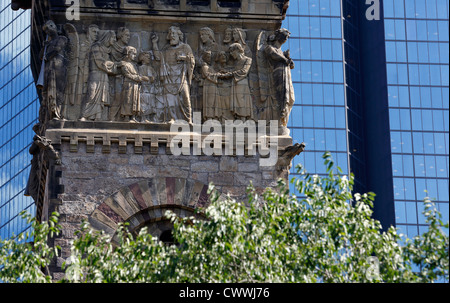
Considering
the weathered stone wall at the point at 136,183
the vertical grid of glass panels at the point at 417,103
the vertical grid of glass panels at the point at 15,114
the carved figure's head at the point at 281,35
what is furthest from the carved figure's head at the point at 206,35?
the vertical grid of glass panels at the point at 417,103

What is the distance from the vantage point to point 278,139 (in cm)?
3962

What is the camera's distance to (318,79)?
10944 centimetres

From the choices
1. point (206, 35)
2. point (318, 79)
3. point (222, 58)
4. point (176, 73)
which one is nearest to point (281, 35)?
point (222, 58)

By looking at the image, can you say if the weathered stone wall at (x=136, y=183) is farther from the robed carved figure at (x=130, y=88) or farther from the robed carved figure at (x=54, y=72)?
the robed carved figure at (x=54, y=72)

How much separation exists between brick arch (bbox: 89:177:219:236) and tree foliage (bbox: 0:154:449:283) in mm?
5519

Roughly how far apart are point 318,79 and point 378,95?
4.96m

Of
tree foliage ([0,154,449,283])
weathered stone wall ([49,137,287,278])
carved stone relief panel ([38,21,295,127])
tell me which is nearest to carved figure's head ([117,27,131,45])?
carved stone relief panel ([38,21,295,127])

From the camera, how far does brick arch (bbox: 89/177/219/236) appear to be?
126 ft

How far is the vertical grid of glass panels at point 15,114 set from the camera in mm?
99312

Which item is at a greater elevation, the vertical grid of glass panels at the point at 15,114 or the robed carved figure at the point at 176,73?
the vertical grid of glass panels at the point at 15,114

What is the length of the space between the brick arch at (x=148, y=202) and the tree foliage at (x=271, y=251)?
5.52m

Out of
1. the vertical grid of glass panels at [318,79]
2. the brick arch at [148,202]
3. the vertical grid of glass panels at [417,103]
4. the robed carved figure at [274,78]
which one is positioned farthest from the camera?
the vertical grid of glass panels at [318,79]

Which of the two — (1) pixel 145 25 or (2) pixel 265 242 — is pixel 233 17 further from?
(2) pixel 265 242

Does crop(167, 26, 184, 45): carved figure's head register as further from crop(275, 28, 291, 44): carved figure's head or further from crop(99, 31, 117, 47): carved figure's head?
crop(275, 28, 291, 44): carved figure's head
